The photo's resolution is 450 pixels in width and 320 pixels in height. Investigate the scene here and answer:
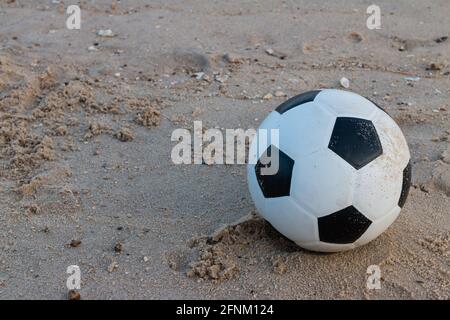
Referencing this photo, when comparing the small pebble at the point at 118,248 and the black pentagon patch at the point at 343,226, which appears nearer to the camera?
the black pentagon patch at the point at 343,226

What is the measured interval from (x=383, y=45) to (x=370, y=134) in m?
2.83

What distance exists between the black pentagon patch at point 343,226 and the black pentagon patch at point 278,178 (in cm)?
21

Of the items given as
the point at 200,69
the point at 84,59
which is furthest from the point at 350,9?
the point at 84,59

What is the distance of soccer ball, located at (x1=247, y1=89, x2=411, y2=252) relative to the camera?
103 inches

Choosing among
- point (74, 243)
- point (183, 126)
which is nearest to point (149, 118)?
point (183, 126)

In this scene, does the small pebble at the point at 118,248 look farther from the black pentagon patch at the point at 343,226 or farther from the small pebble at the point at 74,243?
the black pentagon patch at the point at 343,226

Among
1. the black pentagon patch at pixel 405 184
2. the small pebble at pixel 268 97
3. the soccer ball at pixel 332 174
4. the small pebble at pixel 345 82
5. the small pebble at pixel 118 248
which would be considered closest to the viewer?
the soccer ball at pixel 332 174

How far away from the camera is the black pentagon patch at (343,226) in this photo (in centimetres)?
263

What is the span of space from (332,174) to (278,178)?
0.24 metres

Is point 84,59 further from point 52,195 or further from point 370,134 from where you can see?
point 370,134

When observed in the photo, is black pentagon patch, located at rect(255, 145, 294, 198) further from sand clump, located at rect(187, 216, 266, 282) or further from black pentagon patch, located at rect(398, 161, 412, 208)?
black pentagon patch, located at rect(398, 161, 412, 208)

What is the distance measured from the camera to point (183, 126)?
4211 mm

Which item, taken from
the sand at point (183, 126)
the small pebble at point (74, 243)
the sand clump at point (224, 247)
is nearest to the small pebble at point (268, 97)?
the sand at point (183, 126)

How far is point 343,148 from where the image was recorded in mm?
2625
